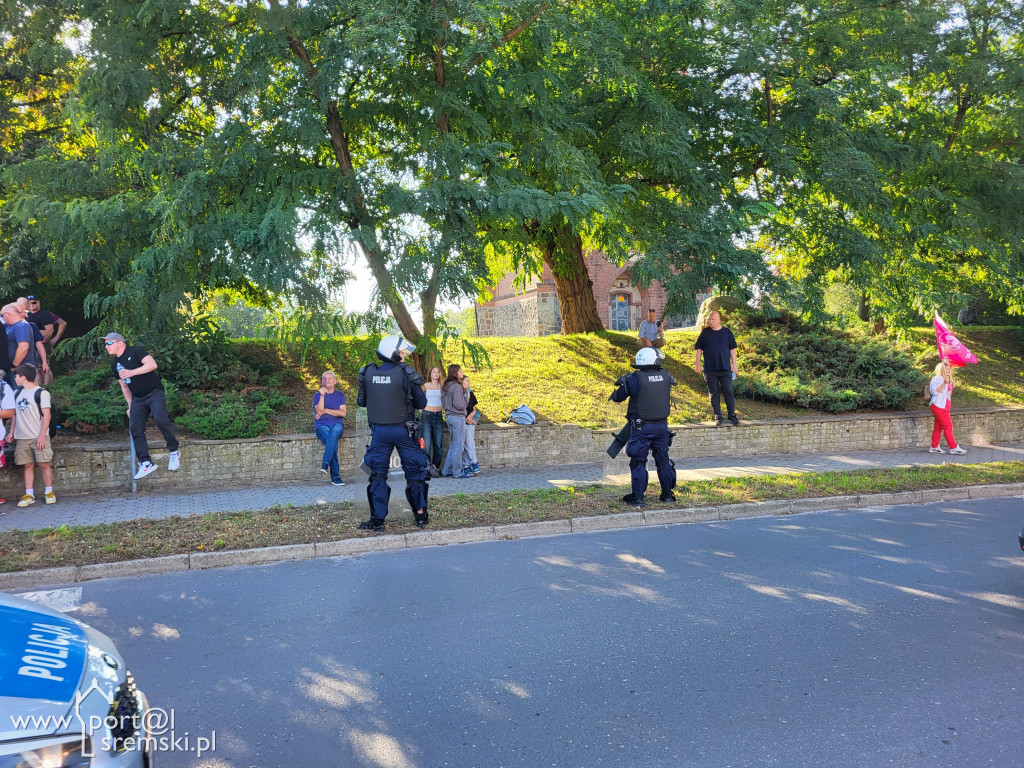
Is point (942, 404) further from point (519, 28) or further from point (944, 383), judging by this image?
point (519, 28)

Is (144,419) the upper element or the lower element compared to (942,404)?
upper

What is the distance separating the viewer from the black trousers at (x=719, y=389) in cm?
1366

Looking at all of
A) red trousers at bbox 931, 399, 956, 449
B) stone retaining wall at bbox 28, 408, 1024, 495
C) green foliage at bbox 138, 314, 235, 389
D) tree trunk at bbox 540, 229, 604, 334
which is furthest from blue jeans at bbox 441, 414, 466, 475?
red trousers at bbox 931, 399, 956, 449

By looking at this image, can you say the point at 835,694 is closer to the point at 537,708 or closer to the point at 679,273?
the point at 537,708

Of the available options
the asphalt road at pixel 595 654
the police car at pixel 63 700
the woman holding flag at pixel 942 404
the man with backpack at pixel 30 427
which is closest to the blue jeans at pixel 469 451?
the asphalt road at pixel 595 654

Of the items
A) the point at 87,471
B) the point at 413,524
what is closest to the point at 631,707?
the point at 413,524

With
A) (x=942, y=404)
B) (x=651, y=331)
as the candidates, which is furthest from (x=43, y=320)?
(x=942, y=404)

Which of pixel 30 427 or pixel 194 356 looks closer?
pixel 30 427

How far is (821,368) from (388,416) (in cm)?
1212

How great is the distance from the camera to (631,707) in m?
4.13

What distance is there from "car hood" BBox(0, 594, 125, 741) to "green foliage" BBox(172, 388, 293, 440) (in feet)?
27.4

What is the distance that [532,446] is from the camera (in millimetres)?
12625

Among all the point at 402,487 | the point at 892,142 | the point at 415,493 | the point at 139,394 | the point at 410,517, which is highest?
the point at 892,142

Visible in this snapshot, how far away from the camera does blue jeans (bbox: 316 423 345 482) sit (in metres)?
10.9
